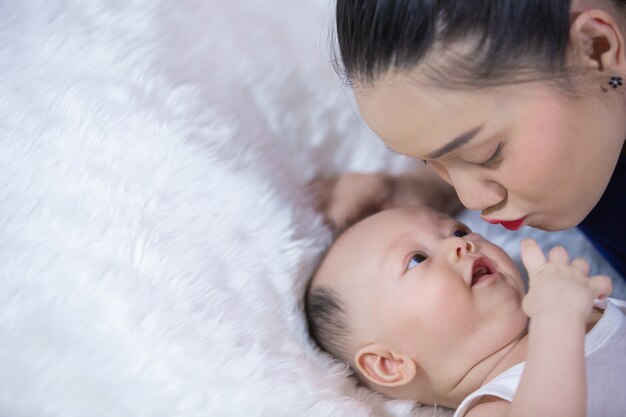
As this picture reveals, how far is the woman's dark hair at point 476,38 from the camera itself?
0.88m

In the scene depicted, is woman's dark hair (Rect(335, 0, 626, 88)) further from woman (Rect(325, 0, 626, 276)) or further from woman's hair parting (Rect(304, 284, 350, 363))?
woman's hair parting (Rect(304, 284, 350, 363))

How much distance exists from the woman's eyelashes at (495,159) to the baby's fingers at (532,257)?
0.38ft

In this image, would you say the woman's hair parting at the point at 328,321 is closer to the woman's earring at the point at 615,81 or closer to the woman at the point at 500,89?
the woman at the point at 500,89

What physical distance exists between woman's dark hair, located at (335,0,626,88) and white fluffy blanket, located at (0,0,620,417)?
451 mm

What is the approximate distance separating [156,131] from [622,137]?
0.72 metres

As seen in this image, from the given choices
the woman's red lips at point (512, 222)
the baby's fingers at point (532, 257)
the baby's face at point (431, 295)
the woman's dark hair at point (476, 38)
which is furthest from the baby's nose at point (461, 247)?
the woman's dark hair at point (476, 38)

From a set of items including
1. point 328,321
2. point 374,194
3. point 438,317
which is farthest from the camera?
point 374,194

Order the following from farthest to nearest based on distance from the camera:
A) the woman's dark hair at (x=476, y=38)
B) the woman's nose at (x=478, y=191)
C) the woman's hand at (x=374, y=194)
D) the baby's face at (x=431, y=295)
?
the woman's hand at (x=374, y=194), the baby's face at (x=431, y=295), the woman's nose at (x=478, y=191), the woman's dark hair at (x=476, y=38)

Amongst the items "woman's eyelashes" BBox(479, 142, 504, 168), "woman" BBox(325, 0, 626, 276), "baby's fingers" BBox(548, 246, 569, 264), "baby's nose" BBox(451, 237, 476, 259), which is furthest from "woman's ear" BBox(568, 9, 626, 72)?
"baby's nose" BBox(451, 237, 476, 259)

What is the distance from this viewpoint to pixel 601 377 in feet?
3.54

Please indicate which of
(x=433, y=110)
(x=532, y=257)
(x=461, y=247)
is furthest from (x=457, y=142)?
(x=461, y=247)

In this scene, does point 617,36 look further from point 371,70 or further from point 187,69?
point 187,69

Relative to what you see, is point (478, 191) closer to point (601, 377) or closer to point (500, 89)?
point (500, 89)

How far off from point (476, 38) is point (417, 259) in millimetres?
439
